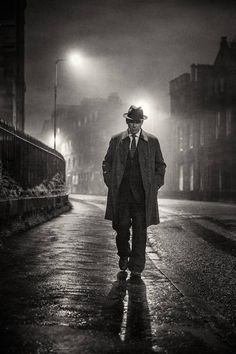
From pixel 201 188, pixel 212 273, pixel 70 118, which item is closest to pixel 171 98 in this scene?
pixel 201 188

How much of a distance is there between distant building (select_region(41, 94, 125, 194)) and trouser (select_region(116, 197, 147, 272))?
67.0 metres

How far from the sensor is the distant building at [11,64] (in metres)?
32.2

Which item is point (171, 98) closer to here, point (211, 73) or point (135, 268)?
point (211, 73)

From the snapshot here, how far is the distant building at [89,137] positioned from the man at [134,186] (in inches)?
2639

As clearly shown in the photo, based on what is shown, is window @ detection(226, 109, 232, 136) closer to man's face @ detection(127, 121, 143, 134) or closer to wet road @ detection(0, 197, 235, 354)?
wet road @ detection(0, 197, 235, 354)

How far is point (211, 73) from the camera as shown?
4869 cm

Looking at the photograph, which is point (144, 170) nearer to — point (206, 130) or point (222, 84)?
point (222, 84)

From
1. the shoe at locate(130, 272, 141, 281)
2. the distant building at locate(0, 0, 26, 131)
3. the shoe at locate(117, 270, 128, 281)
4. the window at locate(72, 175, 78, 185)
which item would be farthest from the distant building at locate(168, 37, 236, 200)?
the window at locate(72, 175, 78, 185)

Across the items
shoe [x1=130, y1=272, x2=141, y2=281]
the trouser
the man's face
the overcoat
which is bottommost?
shoe [x1=130, y1=272, x2=141, y2=281]

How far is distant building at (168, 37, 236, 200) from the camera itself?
4300 centimetres

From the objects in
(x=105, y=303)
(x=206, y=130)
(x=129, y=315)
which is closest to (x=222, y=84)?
(x=206, y=130)

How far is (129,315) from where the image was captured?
13.6 ft

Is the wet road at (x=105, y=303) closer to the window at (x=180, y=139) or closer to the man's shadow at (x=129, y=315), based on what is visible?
the man's shadow at (x=129, y=315)

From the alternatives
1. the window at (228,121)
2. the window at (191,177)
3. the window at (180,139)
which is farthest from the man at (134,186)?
the window at (180,139)
